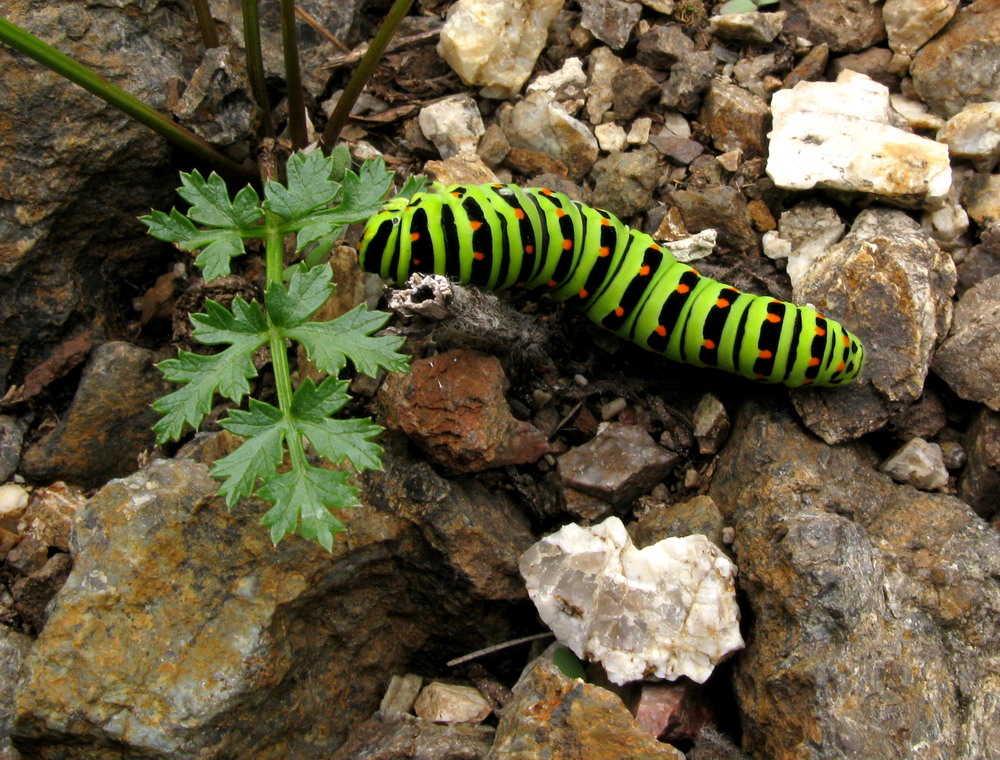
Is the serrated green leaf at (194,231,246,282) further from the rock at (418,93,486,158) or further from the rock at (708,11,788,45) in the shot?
the rock at (708,11,788,45)

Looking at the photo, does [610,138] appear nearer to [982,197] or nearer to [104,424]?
[982,197]

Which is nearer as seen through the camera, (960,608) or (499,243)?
(960,608)

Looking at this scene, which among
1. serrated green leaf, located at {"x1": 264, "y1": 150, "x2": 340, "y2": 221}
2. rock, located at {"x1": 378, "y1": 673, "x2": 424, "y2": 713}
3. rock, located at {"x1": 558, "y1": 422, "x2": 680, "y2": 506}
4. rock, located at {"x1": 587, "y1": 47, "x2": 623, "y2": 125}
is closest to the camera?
serrated green leaf, located at {"x1": 264, "y1": 150, "x2": 340, "y2": 221}

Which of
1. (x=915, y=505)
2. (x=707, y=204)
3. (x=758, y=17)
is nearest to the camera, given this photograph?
(x=915, y=505)

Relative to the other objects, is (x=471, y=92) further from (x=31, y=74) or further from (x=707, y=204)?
(x=31, y=74)

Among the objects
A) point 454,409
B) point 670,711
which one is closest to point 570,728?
point 670,711

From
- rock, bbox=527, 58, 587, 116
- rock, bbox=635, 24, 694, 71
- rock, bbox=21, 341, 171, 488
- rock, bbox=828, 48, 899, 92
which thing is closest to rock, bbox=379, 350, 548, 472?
rock, bbox=21, 341, 171, 488

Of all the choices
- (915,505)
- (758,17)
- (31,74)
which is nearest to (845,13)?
(758,17)

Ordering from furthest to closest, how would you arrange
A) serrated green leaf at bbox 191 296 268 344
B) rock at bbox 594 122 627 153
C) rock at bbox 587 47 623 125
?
rock at bbox 587 47 623 125 < rock at bbox 594 122 627 153 < serrated green leaf at bbox 191 296 268 344
